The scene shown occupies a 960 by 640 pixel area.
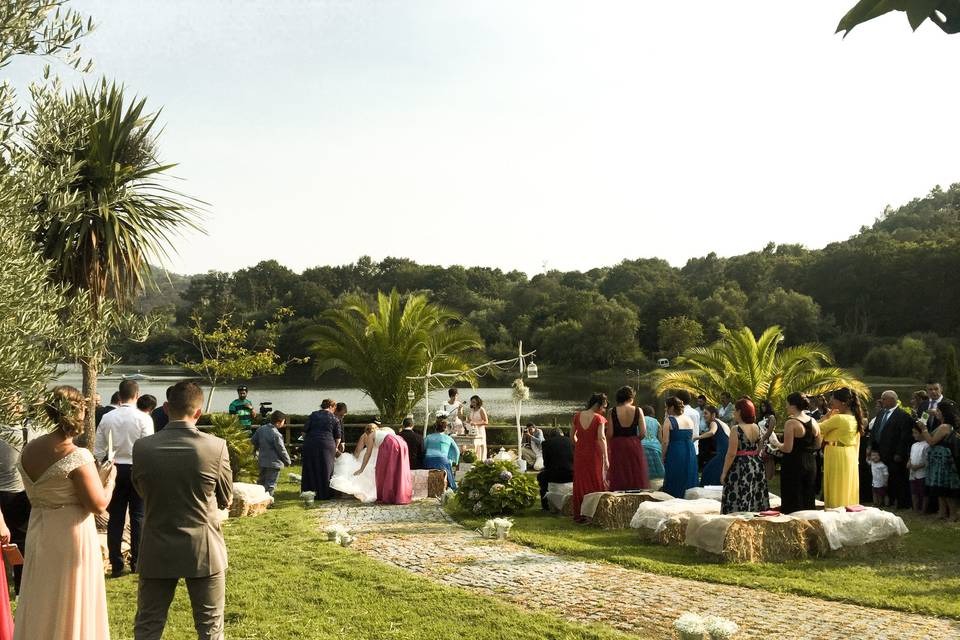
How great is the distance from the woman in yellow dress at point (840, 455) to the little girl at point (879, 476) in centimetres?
203

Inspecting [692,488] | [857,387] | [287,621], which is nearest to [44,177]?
[287,621]

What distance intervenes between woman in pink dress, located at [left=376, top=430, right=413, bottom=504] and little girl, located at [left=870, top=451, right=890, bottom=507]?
7.08 meters

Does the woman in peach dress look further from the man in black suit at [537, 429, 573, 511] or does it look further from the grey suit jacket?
the man in black suit at [537, 429, 573, 511]

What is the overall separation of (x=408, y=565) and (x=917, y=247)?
62.7 meters

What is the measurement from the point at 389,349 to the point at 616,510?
1275 cm

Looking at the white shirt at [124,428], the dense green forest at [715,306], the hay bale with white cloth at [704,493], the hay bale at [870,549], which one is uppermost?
the dense green forest at [715,306]

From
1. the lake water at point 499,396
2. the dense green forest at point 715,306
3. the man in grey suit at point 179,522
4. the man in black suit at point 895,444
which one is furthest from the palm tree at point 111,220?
the dense green forest at point 715,306

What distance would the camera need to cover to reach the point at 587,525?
38.0ft

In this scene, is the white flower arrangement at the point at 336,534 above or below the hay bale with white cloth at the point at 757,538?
below

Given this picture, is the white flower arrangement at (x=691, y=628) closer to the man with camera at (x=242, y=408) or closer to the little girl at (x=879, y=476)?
the little girl at (x=879, y=476)

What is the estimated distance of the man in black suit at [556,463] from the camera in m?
12.9

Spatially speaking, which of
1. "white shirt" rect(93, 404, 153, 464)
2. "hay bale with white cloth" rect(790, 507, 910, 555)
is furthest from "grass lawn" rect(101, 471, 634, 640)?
"hay bale with white cloth" rect(790, 507, 910, 555)

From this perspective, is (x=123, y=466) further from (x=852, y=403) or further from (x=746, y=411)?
(x=852, y=403)

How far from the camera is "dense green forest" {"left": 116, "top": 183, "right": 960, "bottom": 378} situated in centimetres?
5769
